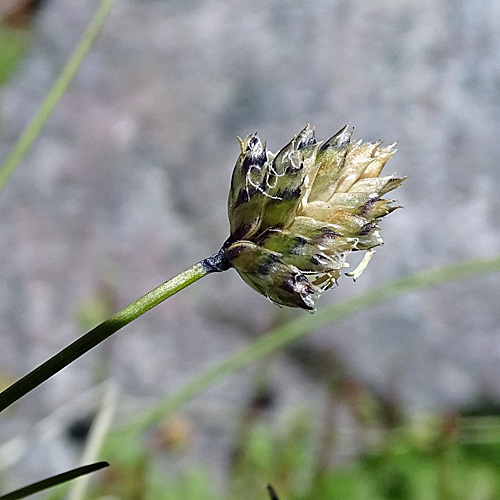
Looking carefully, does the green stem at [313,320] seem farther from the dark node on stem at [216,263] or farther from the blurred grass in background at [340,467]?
the blurred grass in background at [340,467]

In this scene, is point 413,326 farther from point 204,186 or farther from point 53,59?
point 53,59

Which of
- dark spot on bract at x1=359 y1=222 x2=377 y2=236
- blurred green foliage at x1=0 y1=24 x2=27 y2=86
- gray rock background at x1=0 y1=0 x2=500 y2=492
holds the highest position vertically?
blurred green foliage at x1=0 y1=24 x2=27 y2=86

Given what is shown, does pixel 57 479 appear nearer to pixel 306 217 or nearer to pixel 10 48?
pixel 306 217

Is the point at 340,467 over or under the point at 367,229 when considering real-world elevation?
over

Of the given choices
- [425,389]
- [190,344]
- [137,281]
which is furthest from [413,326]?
[137,281]

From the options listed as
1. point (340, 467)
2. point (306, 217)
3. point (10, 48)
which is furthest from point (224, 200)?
point (306, 217)

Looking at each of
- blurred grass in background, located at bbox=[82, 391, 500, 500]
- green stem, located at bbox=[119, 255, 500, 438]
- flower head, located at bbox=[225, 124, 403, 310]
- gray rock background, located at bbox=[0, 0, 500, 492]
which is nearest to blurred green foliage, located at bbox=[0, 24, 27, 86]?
gray rock background, located at bbox=[0, 0, 500, 492]

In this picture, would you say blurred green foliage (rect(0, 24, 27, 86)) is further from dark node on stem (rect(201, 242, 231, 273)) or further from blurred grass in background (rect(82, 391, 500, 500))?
dark node on stem (rect(201, 242, 231, 273))

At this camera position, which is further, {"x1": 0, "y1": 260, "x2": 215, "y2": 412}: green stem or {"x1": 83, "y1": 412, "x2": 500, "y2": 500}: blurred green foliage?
{"x1": 83, "y1": 412, "x2": 500, "y2": 500}: blurred green foliage
